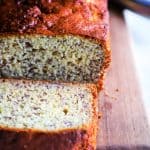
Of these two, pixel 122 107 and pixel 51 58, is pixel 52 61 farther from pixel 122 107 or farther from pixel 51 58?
pixel 122 107

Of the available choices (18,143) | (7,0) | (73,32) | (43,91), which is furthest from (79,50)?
(18,143)

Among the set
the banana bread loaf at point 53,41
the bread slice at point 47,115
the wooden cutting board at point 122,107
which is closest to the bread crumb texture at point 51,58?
the banana bread loaf at point 53,41

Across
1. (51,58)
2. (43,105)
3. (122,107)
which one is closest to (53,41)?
(51,58)

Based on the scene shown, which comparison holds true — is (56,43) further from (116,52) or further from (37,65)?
(116,52)

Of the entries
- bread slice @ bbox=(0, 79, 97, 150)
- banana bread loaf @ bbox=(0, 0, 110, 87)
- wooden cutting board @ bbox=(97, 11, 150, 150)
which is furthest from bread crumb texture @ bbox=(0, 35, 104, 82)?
wooden cutting board @ bbox=(97, 11, 150, 150)

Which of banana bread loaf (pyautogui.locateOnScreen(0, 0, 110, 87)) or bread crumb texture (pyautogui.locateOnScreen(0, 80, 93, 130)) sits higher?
Result: banana bread loaf (pyautogui.locateOnScreen(0, 0, 110, 87))

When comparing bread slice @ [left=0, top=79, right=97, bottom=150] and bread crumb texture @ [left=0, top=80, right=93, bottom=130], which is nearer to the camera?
bread slice @ [left=0, top=79, right=97, bottom=150]

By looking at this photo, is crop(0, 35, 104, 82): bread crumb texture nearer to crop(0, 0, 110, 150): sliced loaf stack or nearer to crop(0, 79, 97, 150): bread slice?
crop(0, 0, 110, 150): sliced loaf stack
